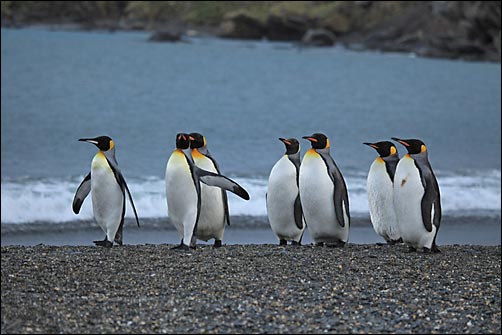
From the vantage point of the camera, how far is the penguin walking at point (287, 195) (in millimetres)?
6980

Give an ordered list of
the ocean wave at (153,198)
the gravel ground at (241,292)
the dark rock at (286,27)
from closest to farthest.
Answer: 1. the gravel ground at (241,292)
2. the ocean wave at (153,198)
3. the dark rock at (286,27)

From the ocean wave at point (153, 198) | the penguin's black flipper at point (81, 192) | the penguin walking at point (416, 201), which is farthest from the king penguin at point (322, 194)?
the ocean wave at point (153, 198)

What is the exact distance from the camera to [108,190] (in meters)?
6.51

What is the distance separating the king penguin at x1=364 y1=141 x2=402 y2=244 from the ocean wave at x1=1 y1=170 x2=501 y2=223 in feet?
11.8

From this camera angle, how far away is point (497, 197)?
484 inches

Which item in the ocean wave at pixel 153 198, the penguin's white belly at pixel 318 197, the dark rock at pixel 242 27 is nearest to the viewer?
the penguin's white belly at pixel 318 197

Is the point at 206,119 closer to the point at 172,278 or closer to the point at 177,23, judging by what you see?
the point at 172,278

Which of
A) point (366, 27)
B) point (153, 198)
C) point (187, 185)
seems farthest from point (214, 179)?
point (366, 27)

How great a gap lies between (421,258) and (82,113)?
22.6 m

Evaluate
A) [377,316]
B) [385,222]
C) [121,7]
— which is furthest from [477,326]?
[121,7]

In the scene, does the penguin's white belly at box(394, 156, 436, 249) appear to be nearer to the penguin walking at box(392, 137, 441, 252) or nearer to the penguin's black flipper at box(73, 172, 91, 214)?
the penguin walking at box(392, 137, 441, 252)

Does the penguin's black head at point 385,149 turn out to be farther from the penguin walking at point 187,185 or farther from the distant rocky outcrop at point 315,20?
the distant rocky outcrop at point 315,20

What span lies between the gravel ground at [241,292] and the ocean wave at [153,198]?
4.10m

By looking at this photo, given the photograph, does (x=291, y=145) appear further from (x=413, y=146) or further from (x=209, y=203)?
(x=413, y=146)
